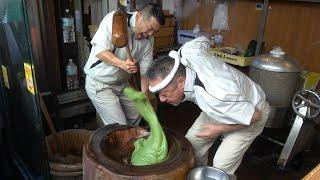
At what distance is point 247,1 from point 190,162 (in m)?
2.63

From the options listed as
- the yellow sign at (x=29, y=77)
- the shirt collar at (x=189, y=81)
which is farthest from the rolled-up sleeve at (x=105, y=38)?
the shirt collar at (x=189, y=81)

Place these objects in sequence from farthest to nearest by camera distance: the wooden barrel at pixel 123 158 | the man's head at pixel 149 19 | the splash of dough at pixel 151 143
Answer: the man's head at pixel 149 19 < the splash of dough at pixel 151 143 < the wooden barrel at pixel 123 158

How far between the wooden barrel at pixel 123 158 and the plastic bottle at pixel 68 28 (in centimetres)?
168

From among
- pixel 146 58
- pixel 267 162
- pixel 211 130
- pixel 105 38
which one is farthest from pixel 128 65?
pixel 267 162

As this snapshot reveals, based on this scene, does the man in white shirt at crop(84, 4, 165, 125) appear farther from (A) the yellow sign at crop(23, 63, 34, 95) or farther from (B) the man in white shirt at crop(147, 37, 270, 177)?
(A) the yellow sign at crop(23, 63, 34, 95)

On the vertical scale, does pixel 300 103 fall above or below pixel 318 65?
below

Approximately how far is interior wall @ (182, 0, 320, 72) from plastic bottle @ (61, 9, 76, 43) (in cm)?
178

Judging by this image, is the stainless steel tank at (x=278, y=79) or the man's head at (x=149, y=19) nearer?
the man's head at (x=149, y=19)

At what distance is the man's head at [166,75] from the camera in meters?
1.57

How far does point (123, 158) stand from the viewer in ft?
6.11

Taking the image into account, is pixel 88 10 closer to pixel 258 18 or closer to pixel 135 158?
pixel 258 18

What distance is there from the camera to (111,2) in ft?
11.0

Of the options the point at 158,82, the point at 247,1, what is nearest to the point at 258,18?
the point at 247,1

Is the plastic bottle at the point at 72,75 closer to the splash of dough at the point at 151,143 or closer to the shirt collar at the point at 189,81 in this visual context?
the splash of dough at the point at 151,143
